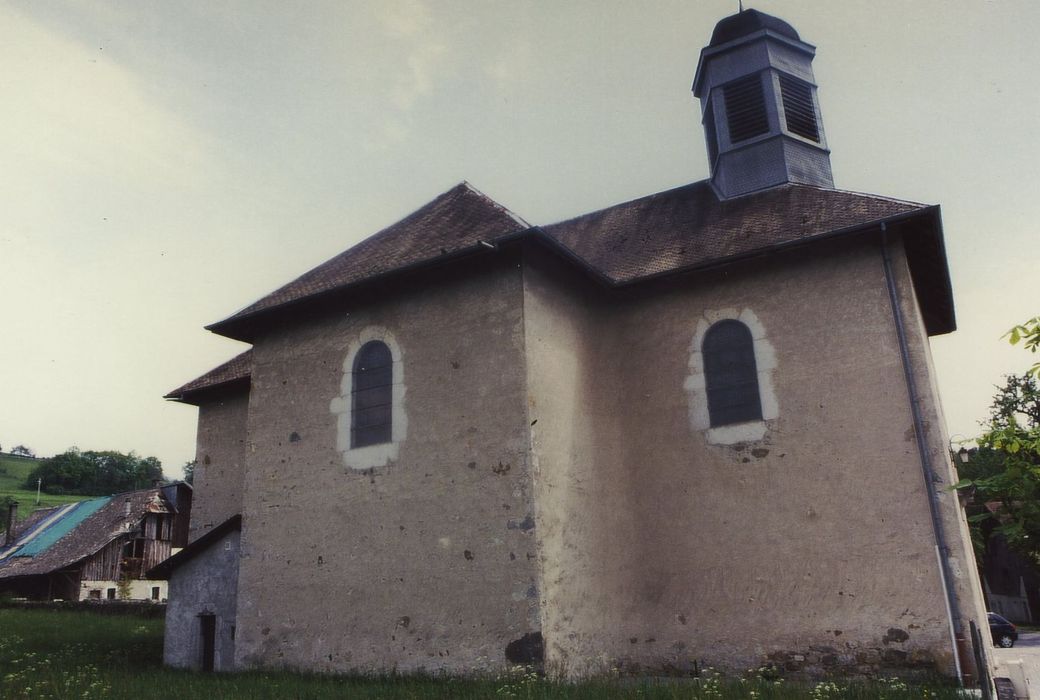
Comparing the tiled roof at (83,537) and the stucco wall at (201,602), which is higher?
the tiled roof at (83,537)

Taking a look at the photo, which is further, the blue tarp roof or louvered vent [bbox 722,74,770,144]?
the blue tarp roof

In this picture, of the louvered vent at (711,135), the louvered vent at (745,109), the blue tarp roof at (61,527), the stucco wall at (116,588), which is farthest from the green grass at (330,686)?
the blue tarp roof at (61,527)

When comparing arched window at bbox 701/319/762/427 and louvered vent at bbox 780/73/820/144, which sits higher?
louvered vent at bbox 780/73/820/144

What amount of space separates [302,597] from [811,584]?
6.91 meters

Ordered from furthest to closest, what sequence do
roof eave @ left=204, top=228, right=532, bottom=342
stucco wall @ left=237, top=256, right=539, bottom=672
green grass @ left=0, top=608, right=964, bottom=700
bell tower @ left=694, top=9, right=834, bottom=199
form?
1. bell tower @ left=694, top=9, right=834, bottom=199
2. roof eave @ left=204, top=228, right=532, bottom=342
3. stucco wall @ left=237, top=256, right=539, bottom=672
4. green grass @ left=0, top=608, right=964, bottom=700

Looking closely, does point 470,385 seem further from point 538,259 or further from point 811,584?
point 811,584

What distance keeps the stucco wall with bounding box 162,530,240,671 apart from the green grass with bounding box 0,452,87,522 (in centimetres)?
5170

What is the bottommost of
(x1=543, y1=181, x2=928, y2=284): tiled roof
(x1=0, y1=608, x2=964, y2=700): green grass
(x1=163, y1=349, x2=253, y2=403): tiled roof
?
(x1=0, y1=608, x2=964, y2=700): green grass

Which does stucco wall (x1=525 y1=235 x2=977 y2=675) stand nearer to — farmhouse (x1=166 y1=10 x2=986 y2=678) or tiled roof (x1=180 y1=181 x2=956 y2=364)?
farmhouse (x1=166 y1=10 x2=986 y2=678)

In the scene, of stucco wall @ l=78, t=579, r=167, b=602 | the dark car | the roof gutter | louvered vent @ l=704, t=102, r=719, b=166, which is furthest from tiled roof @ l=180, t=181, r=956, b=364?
stucco wall @ l=78, t=579, r=167, b=602

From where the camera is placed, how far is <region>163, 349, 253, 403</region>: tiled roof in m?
14.9

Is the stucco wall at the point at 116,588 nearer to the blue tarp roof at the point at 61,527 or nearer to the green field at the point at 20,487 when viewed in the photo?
the blue tarp roof at the point at 61,527

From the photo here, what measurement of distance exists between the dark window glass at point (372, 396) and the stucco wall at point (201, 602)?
2.96 meters

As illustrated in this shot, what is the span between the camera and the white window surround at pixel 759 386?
10594 millimetres
